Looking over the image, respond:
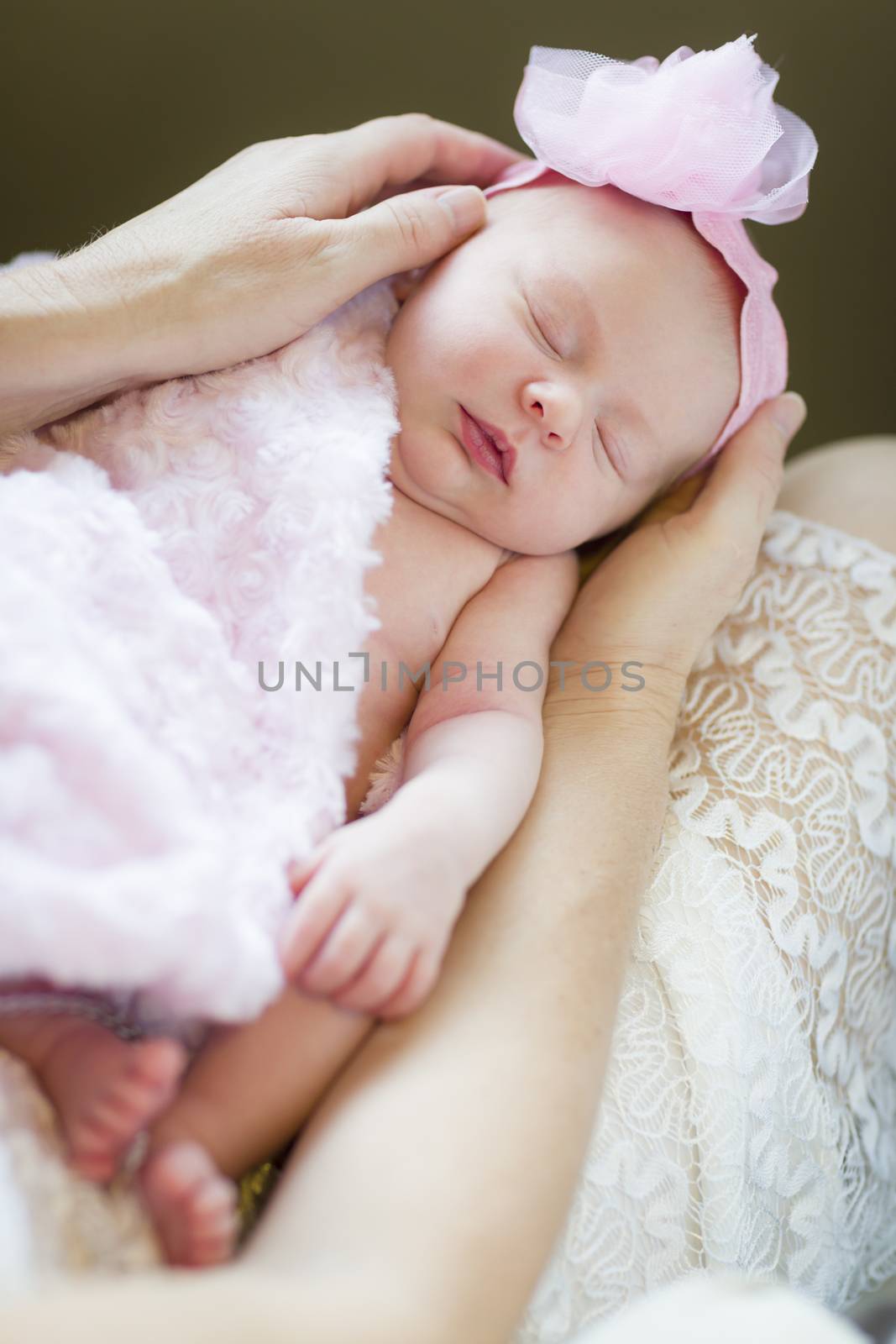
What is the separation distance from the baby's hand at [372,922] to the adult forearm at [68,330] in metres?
0.58

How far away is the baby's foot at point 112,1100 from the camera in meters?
0.81

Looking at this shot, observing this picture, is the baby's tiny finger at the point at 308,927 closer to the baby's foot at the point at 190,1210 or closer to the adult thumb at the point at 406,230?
the baby's foot at the point at 190,1210

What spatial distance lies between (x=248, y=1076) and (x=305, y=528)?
538mm

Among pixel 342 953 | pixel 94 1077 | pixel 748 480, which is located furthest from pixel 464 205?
pixel 94 1077

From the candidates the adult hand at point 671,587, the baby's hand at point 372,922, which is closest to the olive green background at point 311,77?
the adult hand at point 671,587

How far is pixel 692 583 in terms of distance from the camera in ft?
4.41

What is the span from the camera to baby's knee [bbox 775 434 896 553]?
147 cm

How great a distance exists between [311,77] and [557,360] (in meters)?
0.93

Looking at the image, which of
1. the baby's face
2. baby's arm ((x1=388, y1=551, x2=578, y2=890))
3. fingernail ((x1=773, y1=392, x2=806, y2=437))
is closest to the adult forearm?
the baby's face

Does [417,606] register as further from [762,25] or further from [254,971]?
[762,25]

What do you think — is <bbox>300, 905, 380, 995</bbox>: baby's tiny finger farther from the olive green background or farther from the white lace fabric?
the olive green background

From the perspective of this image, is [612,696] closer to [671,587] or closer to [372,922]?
[671,587]

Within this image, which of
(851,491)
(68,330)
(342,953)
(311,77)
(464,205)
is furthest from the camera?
(311,77)

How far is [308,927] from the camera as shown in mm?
903
